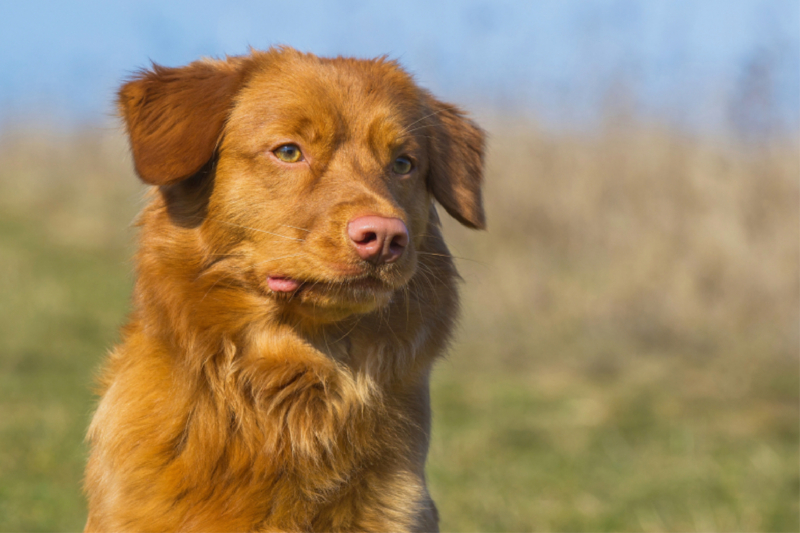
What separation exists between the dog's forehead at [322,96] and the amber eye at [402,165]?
0.13m

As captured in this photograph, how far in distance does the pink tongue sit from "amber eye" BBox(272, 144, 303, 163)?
1.50 feet

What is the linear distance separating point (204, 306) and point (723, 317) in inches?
274

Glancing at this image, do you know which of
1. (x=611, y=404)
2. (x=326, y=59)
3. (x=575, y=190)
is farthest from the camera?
(x=575, y=190)

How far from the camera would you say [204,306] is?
326cm

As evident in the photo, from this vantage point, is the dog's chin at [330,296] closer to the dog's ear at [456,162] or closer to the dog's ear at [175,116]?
the dog's ear at [175,116]

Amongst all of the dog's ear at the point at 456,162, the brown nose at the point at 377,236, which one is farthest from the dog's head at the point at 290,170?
the dog's ear at the point at 456,162

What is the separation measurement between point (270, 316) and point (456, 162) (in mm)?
1174

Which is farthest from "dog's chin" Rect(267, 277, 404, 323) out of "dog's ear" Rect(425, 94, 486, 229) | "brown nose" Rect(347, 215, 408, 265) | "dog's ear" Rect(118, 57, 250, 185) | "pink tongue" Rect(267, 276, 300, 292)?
"dog's ear" Rect(425, 94, 486, 229)

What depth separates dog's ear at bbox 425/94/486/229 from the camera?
3799 mm

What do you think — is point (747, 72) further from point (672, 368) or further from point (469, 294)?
point (469, 294)

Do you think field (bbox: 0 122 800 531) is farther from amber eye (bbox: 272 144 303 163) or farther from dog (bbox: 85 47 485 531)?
amber eye (bbox: 272 144 303 163)

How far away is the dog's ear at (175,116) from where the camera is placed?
321 centimetres

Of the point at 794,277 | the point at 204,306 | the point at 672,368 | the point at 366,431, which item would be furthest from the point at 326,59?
the point at 794,277

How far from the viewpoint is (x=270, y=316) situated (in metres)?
3.28
